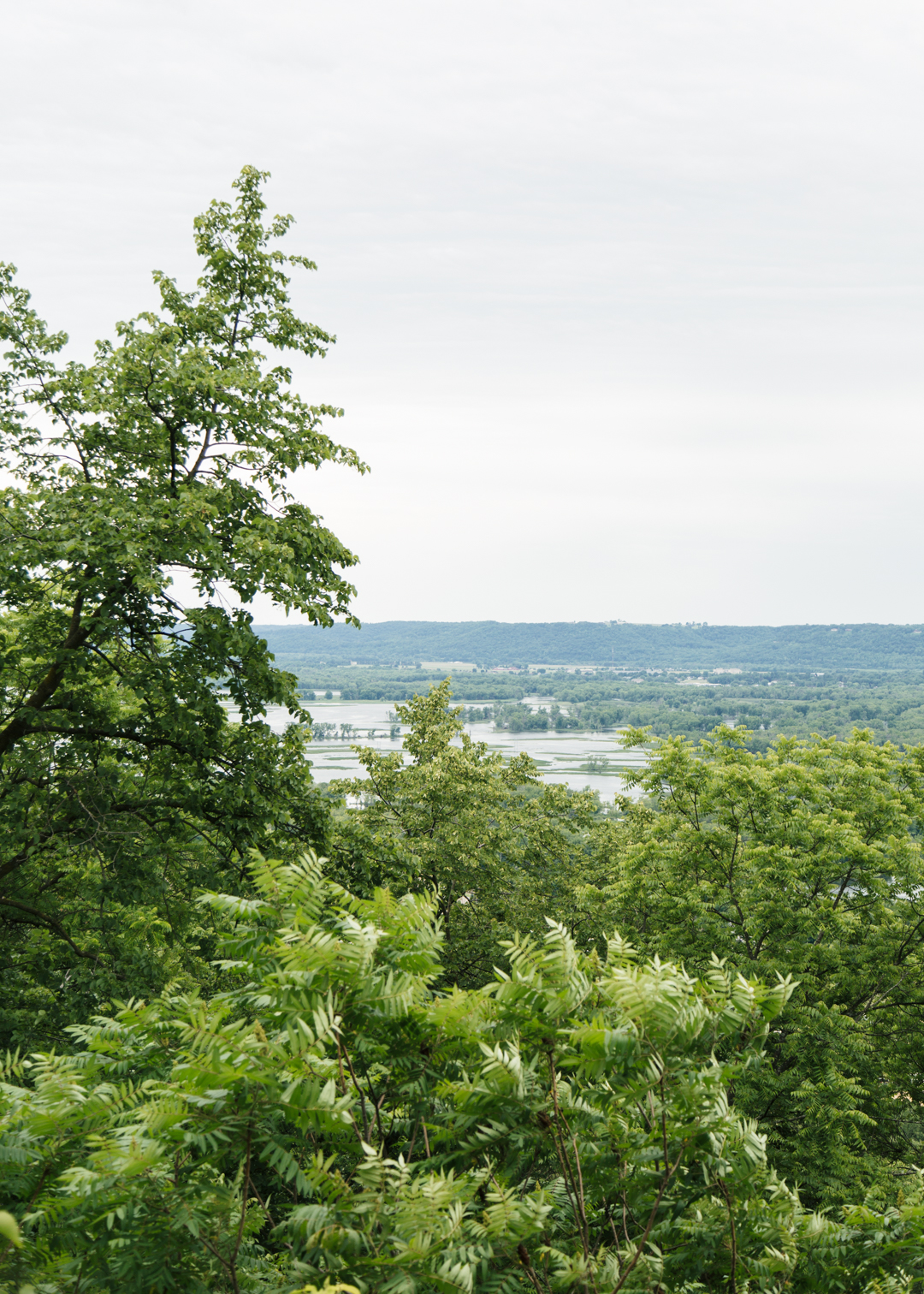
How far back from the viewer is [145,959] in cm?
1066

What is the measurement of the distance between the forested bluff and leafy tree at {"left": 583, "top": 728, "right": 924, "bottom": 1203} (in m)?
0.09

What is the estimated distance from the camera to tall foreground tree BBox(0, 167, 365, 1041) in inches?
366

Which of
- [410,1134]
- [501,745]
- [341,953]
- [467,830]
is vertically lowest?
[501,745]

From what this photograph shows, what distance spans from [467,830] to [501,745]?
184 ft

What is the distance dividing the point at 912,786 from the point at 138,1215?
1839cm

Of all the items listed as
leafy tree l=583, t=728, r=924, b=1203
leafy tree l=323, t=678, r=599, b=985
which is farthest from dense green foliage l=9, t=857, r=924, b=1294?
leafy tree l=323, t=678, r=599, b=985

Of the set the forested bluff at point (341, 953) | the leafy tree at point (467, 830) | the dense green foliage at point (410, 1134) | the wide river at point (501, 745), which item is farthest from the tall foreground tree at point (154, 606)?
the wide river at point (501, 745)

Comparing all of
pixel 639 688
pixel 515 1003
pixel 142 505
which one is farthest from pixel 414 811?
pixel 639 688

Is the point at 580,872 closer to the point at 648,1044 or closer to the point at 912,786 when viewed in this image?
the point at 912,786

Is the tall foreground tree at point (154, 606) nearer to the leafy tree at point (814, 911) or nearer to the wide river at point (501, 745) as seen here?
the leafy tree at point (814, 911)

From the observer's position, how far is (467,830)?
2188 cm

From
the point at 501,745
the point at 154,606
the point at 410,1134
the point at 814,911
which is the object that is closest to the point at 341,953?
the point at 410,1134

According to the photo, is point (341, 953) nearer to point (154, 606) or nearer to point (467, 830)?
point (154, 606)

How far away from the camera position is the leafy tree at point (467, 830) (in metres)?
21.5
